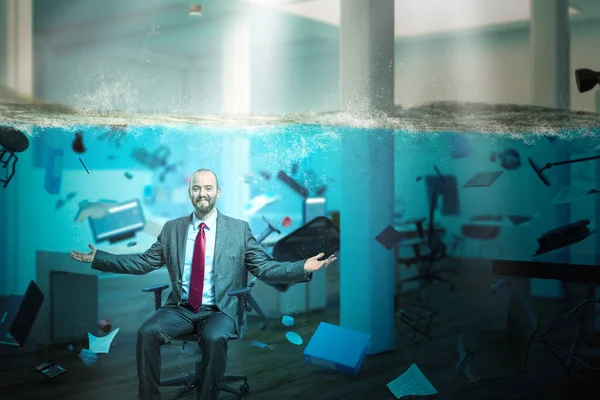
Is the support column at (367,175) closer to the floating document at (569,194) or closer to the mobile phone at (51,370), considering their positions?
the floating document at (569,194)

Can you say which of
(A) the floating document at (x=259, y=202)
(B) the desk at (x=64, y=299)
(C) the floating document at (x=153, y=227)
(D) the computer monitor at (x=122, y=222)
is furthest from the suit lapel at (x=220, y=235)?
(B) the desk at (x=64, y=299)

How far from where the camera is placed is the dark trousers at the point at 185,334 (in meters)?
2.66

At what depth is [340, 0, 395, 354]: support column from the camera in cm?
318

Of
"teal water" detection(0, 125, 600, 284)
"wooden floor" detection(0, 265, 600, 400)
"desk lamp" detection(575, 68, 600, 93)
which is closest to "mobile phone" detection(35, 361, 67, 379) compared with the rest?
"wooden floor" detection(0, 265, 600, 400)

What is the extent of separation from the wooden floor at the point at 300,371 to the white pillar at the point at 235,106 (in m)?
0.69

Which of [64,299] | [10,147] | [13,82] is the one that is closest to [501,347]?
[64,299]

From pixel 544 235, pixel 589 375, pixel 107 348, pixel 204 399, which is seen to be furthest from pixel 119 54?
pixel 589 375

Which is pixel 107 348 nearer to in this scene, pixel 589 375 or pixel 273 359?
pixel 273 359

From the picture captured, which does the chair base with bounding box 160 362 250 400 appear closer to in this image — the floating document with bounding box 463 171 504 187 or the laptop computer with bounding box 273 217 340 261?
the laptop computer with bounding box 273 217 340 261

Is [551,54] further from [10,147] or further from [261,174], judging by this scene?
[10,147]

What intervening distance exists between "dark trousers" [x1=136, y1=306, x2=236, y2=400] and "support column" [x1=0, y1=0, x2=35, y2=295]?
0.73 meters

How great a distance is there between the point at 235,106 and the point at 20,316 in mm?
1528

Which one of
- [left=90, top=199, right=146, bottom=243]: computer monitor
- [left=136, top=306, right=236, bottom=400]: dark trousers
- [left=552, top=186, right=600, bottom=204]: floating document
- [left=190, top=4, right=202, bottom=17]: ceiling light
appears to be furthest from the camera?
[left=552, top=186, right=600, bottom=204]: floating document

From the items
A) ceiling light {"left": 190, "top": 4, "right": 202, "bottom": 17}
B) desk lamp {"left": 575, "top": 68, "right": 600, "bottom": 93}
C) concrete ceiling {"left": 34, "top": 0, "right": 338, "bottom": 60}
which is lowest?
desk lamp {"left": 575, "top": 68, "right": 600, "bottom": 93}
